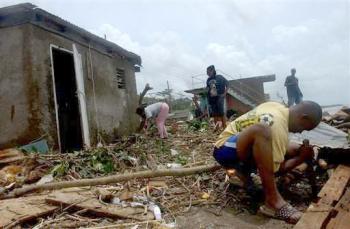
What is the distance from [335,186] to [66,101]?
7517 mm

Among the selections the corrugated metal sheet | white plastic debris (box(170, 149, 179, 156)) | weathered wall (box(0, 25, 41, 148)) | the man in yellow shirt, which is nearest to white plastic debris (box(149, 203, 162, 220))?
the man in yellow shirt

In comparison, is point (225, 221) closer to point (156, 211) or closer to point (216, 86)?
point (156, 211)

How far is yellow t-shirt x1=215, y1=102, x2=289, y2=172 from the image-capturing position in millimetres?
3244

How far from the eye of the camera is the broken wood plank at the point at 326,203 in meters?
2.51

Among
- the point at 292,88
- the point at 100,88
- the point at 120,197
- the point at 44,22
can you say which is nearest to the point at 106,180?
the point at 120,197

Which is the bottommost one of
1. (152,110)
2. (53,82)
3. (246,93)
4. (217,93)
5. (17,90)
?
(152,110)

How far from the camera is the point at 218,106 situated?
30.4 feet

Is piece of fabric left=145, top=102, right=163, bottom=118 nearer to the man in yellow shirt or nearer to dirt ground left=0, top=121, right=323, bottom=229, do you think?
dirt ground left=0, top=121, right=323, bottom=229

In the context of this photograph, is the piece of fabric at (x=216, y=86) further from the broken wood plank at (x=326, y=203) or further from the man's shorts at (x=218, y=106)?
the broken wood plank at (x=326, y=203)

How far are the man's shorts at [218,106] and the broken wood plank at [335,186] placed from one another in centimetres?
554

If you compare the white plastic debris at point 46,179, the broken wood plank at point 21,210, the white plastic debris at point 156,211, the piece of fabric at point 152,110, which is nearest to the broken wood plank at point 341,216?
the white plastic debris at point 156,211

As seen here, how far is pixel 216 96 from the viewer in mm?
9273

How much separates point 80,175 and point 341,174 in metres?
3.29

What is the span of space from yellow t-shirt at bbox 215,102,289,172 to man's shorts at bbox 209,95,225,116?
5.64 m
